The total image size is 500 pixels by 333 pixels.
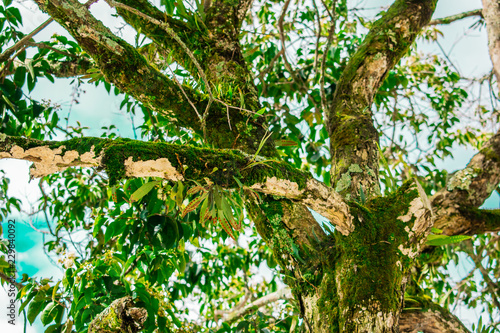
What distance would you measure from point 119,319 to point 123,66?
95cm

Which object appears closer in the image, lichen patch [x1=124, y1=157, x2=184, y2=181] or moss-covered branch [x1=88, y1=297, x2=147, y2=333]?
lichen patch [x1=124, y1=157, x2=184, y2=181]

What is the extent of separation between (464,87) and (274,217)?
2.98 meters

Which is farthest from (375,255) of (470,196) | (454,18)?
(454,18)

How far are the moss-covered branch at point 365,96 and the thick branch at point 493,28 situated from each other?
45 cm

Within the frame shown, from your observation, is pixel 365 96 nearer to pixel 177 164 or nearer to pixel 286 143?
pixel 286 143

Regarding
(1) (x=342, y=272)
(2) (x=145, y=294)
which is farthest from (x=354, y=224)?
(2) (x=145, y=294)

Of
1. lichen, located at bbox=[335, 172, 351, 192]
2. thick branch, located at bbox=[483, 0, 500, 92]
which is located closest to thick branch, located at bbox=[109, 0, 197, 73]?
lichen, located at bbox=[335, 172, 351, 192]

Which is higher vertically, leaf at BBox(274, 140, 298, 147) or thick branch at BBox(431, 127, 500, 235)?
leaf at BBox(274, 140, 298, 147)

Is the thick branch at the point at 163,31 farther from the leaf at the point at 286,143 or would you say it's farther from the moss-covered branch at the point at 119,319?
the moss-covered branch at the point at 119,319

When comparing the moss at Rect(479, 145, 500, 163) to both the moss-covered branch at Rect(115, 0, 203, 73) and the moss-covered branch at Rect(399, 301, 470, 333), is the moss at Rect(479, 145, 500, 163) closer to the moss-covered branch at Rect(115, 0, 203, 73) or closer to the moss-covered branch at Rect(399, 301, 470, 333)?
the moss-covered branch at Rect(399, 301, 470, 333)

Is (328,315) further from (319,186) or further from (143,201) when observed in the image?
(143,201)

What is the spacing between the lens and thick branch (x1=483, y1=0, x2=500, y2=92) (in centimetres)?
239

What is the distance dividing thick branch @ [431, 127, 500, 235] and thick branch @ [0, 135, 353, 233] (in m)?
0.78

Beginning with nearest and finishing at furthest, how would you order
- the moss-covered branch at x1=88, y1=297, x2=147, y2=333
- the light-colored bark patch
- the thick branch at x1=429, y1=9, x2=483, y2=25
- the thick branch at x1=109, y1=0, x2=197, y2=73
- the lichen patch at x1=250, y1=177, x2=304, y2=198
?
the light-colored bark patch, the lichen patch at x1=250, y1=177, x2=304, y2=198, the moss-covered branch at x1=88, y1=297, x2=147, y2=333, the thick branch at x1=109, y1=0, x2=197, y2=73, the thick branch at x1=429, y1=9, x2=483, y2=25
